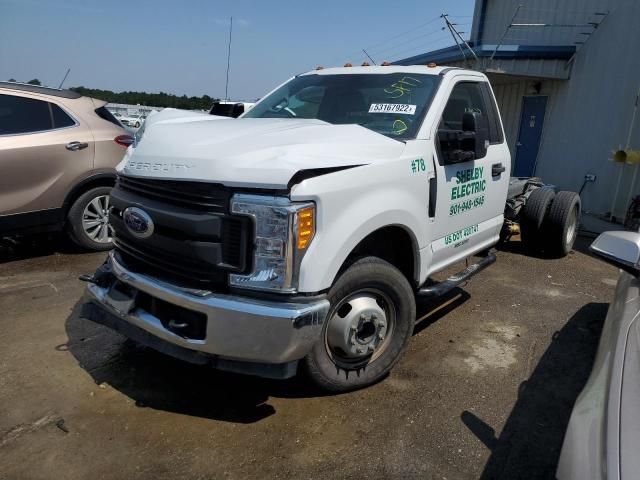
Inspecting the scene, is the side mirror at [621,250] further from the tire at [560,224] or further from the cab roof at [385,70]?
the tire at [560,224]

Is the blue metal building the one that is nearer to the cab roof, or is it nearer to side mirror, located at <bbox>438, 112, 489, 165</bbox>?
the cab roof

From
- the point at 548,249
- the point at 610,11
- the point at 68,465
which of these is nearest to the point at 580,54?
the point at 610,11

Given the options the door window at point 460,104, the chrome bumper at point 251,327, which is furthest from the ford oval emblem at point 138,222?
the door window at point 460,104

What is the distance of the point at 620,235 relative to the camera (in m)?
2.38

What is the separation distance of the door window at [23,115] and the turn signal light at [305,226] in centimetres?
421

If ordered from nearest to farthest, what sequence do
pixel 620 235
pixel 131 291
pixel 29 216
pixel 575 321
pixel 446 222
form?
pixel 620 235
pixel 131 291
pixel 446 222
pixel 575 321
pixel 29 216

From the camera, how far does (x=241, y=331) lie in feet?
8.10

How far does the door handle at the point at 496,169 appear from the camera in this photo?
434 cm

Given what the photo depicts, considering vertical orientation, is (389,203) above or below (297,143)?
below

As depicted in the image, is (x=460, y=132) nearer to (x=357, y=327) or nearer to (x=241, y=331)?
(x=357, y=327)

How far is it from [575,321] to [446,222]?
1.80 meters

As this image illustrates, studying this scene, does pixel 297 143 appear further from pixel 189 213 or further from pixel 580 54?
pixel 580 54

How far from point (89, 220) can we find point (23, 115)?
129 centimetres

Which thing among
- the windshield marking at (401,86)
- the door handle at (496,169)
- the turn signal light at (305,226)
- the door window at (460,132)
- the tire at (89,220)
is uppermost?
the windshield marking at (401,86)
